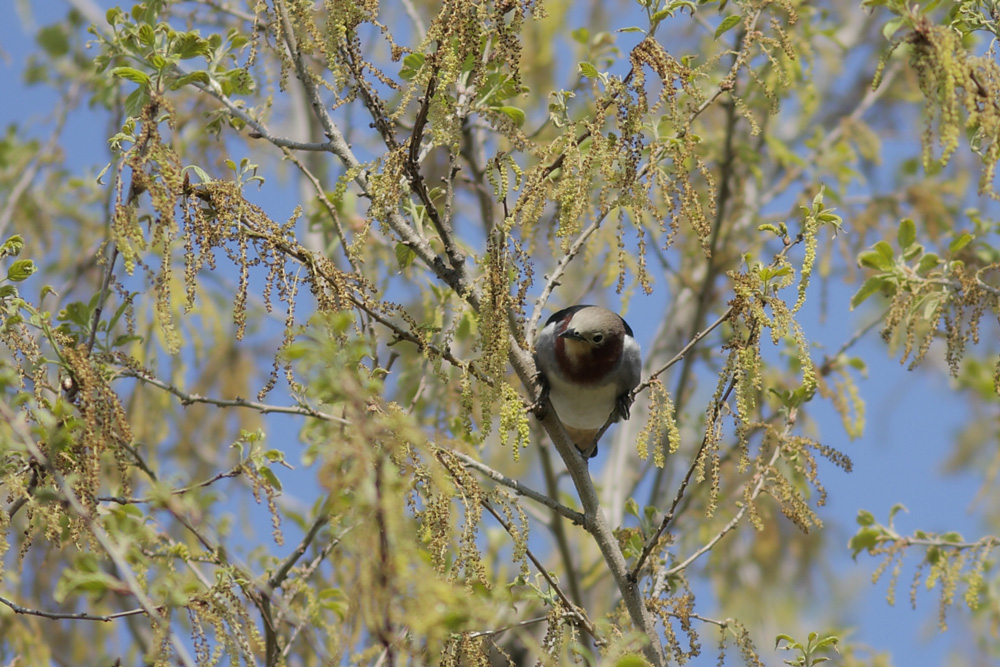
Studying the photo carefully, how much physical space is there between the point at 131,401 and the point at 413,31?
9.32 feet

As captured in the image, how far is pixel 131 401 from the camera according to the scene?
18.2 feet

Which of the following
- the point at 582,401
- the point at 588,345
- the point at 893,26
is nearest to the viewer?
the point at 893,26

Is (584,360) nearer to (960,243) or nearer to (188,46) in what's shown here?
(960,243)

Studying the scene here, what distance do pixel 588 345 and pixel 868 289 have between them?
1.19 meters

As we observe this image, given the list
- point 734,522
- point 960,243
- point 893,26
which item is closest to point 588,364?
point 734,522

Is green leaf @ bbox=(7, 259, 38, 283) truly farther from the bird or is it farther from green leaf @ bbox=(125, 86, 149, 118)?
the bird

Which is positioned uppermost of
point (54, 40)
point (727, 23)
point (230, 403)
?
A: point (54, 40)

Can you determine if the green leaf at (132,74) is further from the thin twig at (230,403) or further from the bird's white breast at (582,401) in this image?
the bird's white breast at (582,401)

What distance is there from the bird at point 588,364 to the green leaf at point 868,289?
989 mm

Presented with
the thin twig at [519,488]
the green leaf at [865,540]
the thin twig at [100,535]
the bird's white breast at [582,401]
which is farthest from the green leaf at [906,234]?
the thin twig at [100,535]

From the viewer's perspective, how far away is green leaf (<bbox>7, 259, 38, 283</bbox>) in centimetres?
274

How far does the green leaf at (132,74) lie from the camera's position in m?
2.86

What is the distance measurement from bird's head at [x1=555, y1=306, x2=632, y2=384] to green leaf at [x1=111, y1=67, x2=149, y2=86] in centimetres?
189

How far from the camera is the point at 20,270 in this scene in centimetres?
276
